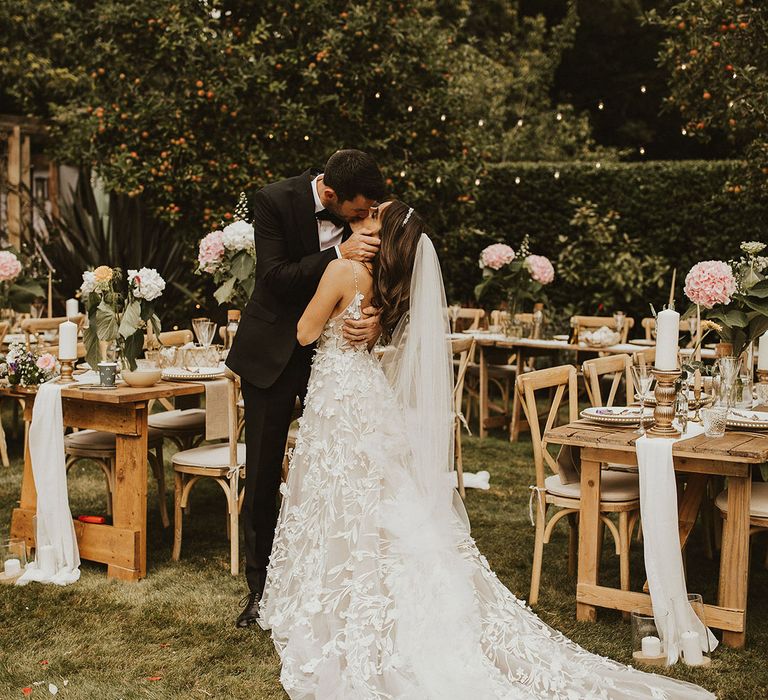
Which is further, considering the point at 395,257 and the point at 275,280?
the point at 275,280

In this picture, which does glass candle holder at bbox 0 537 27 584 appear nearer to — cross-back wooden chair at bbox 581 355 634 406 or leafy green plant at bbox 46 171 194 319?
cross-back wooden chair at bbox 581 355 634 406

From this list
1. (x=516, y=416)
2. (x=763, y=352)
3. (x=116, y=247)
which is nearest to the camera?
(x=763, y=352)

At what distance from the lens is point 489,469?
674 centimetres

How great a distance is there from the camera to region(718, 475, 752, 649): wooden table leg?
11.8ft

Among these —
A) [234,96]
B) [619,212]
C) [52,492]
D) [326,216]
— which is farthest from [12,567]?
[619,212]

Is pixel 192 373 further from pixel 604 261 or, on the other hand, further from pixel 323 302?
pixel 604 261

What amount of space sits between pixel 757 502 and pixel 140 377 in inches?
102

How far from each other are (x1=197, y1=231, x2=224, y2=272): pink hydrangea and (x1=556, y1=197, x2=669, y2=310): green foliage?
564cm

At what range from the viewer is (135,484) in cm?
432

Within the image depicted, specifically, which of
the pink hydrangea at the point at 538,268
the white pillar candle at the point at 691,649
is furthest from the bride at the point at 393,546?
the pink hydrangea at the point at 538,268

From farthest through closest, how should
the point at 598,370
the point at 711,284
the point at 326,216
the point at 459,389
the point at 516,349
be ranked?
the point at 516,349, the point at 459,389, the point at 598,370, the point at 711,284, the point at 326,216

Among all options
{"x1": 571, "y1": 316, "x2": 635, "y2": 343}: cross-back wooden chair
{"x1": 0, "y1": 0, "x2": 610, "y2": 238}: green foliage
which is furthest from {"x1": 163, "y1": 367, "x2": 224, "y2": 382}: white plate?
{"x1": 0, "y1": 0, "x2": 610, "y2": 238}: green foliage

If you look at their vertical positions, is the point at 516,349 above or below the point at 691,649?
above

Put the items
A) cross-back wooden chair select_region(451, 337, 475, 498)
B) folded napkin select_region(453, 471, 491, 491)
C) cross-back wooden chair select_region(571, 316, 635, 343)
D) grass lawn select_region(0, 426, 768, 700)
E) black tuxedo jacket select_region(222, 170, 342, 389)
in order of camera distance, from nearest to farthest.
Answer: grass lawn select_region(0, 426, 768, 700)
black tuxedo jacket select_region(222, 170, 342, 389)
cross-back wooden chair select_region(451, 337, 475, 498)
folded napkin select_region(453, 471, 491, 491)
cross-back wooden chair select_region(571, 316, 635, 343)
